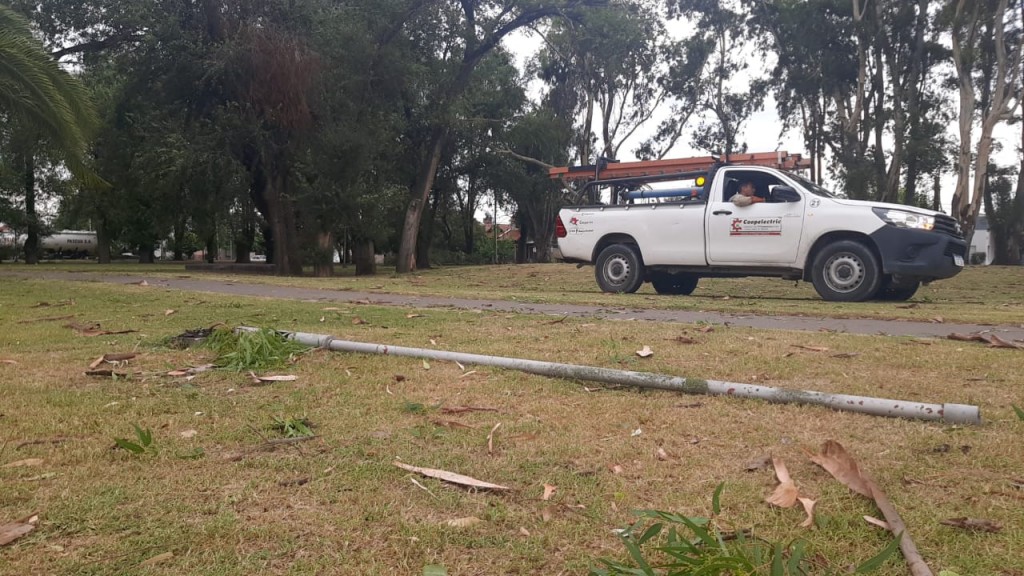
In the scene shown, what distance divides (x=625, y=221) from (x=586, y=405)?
881cm

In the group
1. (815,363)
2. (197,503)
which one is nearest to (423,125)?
(815,363)

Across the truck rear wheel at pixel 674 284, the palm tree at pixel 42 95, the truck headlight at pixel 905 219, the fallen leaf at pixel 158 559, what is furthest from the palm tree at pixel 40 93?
the truck headlight at pixel 905 219

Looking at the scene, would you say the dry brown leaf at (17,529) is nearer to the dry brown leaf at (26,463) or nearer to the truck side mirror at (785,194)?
the dry brown leaf at (26,463)

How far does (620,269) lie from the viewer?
41.0 feet

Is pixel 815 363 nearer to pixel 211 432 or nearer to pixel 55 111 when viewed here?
pixel 211 432

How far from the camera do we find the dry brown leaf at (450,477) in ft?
8.67

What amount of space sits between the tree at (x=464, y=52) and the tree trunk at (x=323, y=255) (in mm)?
3675

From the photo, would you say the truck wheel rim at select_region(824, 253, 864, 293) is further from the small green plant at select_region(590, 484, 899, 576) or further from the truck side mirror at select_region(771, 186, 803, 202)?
the small green plant at select_region(590, 484, 899, 576)

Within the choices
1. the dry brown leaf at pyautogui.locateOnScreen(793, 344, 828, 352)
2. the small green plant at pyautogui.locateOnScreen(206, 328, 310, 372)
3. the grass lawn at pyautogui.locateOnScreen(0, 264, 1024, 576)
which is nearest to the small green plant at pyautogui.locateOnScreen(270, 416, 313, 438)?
the grass lawn at pyautogui.locateOnScreen(0, 264, 1024, 576)

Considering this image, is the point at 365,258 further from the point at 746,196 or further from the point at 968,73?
the point at 968,73

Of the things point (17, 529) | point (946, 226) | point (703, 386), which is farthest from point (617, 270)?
point (17, 529)

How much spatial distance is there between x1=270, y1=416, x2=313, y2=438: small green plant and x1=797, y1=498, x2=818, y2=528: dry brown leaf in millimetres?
2027

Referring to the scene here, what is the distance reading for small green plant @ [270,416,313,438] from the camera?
10.6 feet

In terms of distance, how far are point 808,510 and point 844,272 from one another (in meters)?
9.01
